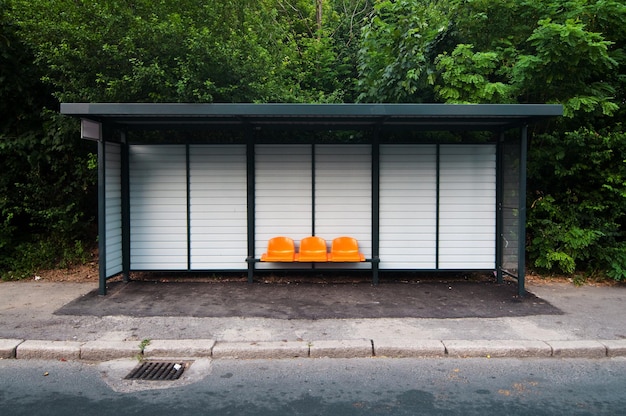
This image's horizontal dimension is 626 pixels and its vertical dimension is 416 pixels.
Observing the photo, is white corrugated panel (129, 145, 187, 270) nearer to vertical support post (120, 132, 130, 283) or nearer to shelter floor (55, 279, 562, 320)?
vertical support post (120, 132, 130, 283)

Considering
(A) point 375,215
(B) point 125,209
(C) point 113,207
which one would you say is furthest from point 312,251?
(C) point 113,207

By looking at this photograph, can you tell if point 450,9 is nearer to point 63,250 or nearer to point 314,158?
point 314,158

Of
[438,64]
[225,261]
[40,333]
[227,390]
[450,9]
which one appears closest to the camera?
[227,390]

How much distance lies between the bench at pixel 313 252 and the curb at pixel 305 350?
2.66 meters

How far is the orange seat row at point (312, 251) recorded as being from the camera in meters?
7.75

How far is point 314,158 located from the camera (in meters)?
8.21

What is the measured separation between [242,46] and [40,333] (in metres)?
6.19

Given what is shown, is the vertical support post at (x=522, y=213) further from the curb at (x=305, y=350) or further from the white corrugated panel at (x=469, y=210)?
the curb at (x=305, y=350)

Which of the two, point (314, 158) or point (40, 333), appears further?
point (314, 158)

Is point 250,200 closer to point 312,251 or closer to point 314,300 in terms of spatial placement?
point 312,251

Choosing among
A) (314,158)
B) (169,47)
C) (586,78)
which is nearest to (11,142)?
(169,47)

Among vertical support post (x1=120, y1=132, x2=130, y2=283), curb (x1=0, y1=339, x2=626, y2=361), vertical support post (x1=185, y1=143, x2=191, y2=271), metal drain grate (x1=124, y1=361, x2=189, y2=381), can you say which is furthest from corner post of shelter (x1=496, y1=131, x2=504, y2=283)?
vertical support post (x1=120, y1=132, x2=130, y2=283)

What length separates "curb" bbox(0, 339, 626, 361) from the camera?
5066 millimetres

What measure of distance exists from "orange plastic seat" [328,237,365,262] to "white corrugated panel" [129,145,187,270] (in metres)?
2.67
